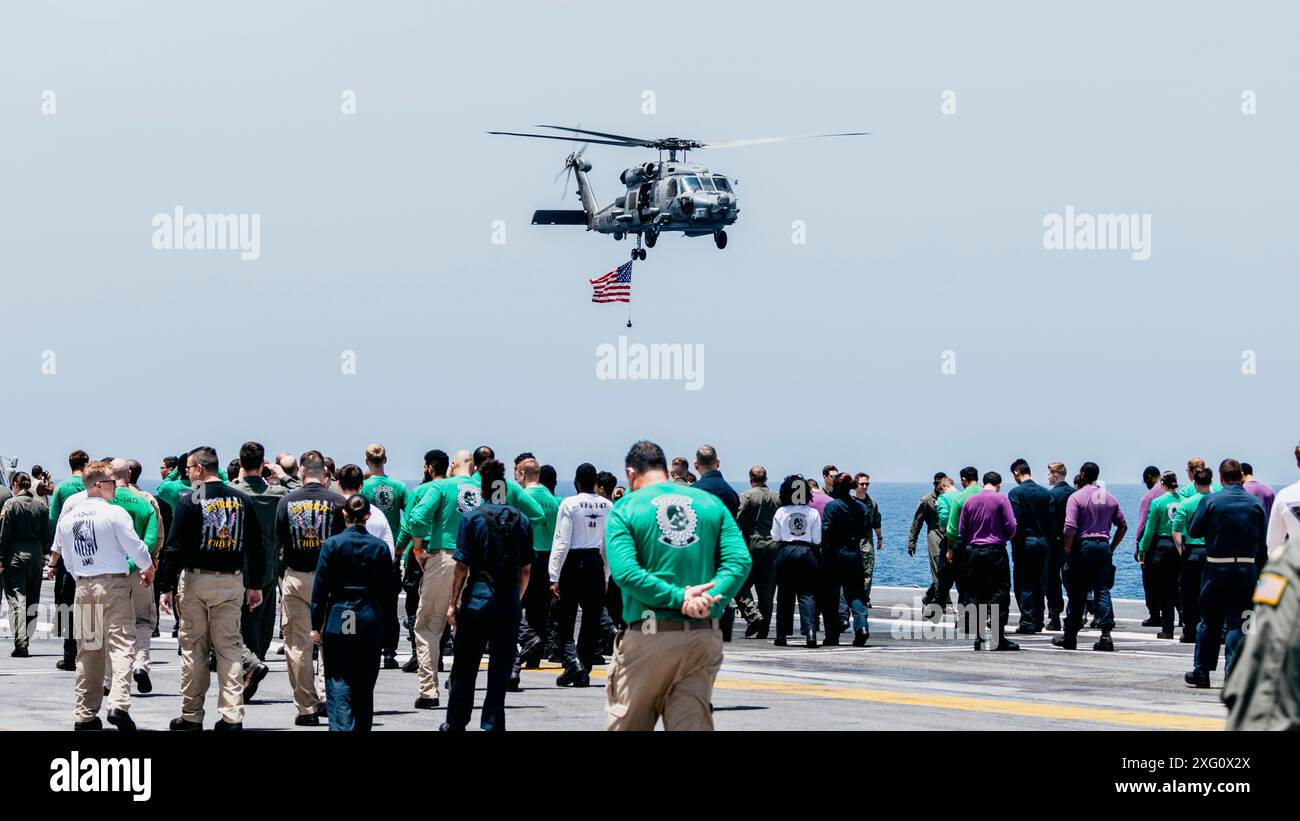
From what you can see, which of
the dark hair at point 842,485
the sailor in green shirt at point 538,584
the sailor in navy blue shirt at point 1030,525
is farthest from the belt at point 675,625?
the sailor in navy blue shirt at point 1030,525

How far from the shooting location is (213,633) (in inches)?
471

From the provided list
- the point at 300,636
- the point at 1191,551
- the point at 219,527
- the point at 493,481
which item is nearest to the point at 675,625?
the point at 493,481

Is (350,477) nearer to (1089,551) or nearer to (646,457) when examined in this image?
(646,457)

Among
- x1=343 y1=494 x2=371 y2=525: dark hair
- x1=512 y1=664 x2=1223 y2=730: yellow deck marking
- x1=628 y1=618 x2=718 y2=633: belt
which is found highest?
x1=343 y1=494 x2=371 y2=525: dark hair

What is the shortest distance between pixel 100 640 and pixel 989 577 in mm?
10298

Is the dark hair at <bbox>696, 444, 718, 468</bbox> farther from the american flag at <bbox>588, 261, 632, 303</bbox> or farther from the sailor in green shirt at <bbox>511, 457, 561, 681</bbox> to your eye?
the american flag at <bbox>588, 261, 632, 303</bbox>

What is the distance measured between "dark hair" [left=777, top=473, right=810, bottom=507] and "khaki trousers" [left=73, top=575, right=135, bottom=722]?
879 centimetres

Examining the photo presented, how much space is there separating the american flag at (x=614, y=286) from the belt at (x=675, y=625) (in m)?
32.8

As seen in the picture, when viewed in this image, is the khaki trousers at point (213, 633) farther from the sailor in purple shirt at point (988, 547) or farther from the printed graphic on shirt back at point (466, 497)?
the sailor in purple shirt at point (988, 547)

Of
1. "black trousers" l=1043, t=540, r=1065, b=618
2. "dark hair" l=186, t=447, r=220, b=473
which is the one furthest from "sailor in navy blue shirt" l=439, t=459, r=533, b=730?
"black trousers" l=1043, t=540, r=1065, b=618

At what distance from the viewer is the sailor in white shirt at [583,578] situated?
16.1 m

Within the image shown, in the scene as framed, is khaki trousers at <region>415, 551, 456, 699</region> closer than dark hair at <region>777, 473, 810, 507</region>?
Yes

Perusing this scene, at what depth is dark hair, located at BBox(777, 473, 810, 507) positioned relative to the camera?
1994cm
